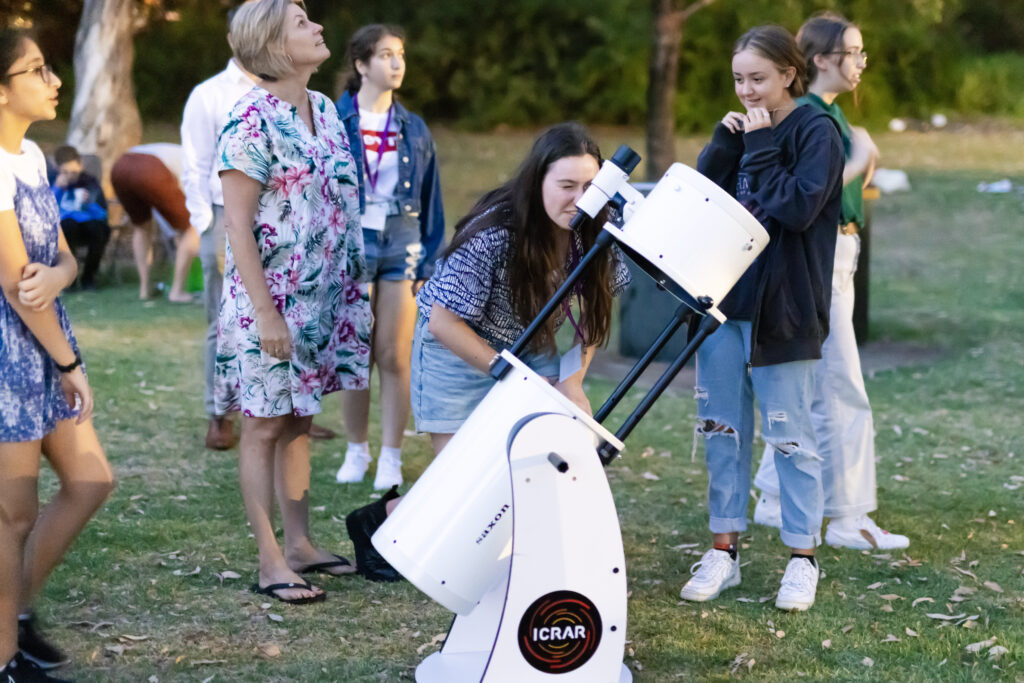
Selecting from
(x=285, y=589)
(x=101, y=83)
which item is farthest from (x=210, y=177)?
(x=101, y=83)

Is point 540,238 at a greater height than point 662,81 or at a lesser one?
lesser

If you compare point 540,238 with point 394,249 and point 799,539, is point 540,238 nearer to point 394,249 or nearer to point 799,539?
point 799,539

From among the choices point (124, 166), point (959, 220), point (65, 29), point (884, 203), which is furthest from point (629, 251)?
point (65, 29)

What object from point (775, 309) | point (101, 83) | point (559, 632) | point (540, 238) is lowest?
point (559, 632)

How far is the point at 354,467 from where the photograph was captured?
5406mm

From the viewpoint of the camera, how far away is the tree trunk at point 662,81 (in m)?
12.6

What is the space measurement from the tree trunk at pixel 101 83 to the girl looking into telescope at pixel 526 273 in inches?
377

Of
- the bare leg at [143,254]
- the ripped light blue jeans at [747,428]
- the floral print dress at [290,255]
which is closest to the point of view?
the floral print dress at [290,255]

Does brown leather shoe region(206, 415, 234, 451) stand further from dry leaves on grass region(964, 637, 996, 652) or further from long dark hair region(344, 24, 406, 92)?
dry leaves on grass region(964, 637, 996, 652)

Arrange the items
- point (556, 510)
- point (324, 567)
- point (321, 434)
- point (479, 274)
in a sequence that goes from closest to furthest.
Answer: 1. point (556, 510)
2. point (479, 274)
3. point (324, 567)
4. point (321, 434)

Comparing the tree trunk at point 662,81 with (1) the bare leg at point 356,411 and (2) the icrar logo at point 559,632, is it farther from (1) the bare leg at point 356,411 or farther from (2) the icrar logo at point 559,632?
(2) the icrar logo at point 559,632

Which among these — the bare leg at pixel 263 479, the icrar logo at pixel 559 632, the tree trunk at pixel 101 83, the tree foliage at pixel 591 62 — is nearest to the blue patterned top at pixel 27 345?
the bare leg at pixel 263 479

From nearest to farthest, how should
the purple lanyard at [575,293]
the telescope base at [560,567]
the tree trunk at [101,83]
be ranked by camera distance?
the telescope base at [560,567], the purple lanyard at [575,293], the tree trunk at [101,83]

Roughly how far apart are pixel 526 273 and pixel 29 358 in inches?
53.1
